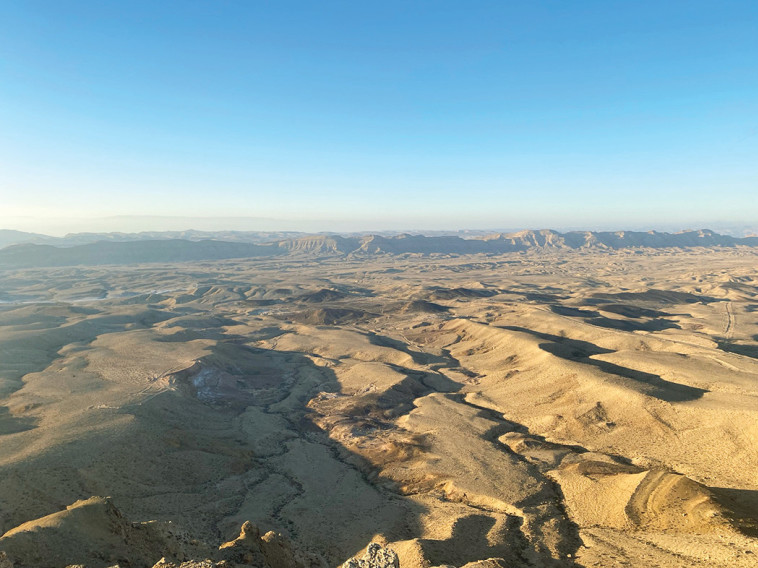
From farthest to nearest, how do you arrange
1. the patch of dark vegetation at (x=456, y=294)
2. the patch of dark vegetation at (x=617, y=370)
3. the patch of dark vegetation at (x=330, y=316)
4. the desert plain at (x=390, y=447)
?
1. the patch of dark vegetation at (x=456, y=294)
2. the patch of dark vegetation at (x=330, y=316)
3. the patch of dark vegetation at (x=617, y=370)
4. the desert plain at (x=390, y=447)

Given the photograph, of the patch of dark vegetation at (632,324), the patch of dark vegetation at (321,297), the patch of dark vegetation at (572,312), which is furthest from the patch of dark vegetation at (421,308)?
the patch of dark vegetation at (632,324)

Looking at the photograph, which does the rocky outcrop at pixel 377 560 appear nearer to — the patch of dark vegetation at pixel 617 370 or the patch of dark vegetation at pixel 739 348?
the patch of dark vegetation at pixel 617 370

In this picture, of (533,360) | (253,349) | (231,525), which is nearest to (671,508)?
(231,525)

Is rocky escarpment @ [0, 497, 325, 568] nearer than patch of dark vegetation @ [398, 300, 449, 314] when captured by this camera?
Yes

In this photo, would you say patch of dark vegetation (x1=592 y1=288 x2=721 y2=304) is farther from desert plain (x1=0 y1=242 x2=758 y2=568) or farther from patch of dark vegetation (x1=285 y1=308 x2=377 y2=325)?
patch of dark vegetation (x1=285 y1=308 x2=377 y2=325)

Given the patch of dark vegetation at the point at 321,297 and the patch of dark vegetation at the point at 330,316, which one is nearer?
the patch of dark vegetation at the point at 330,316

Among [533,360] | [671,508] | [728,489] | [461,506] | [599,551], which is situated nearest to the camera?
[599,551]

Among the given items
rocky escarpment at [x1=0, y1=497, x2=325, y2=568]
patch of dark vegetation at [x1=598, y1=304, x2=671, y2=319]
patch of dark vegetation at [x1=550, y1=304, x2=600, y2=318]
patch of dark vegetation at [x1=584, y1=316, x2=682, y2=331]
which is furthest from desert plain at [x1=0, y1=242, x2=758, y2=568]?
patch of dark vegetation at [x1=598, y1=304, x2=671, y2=319]

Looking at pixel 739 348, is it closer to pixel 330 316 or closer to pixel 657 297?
pixel 657 297

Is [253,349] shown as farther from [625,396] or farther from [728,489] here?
[728,489]
